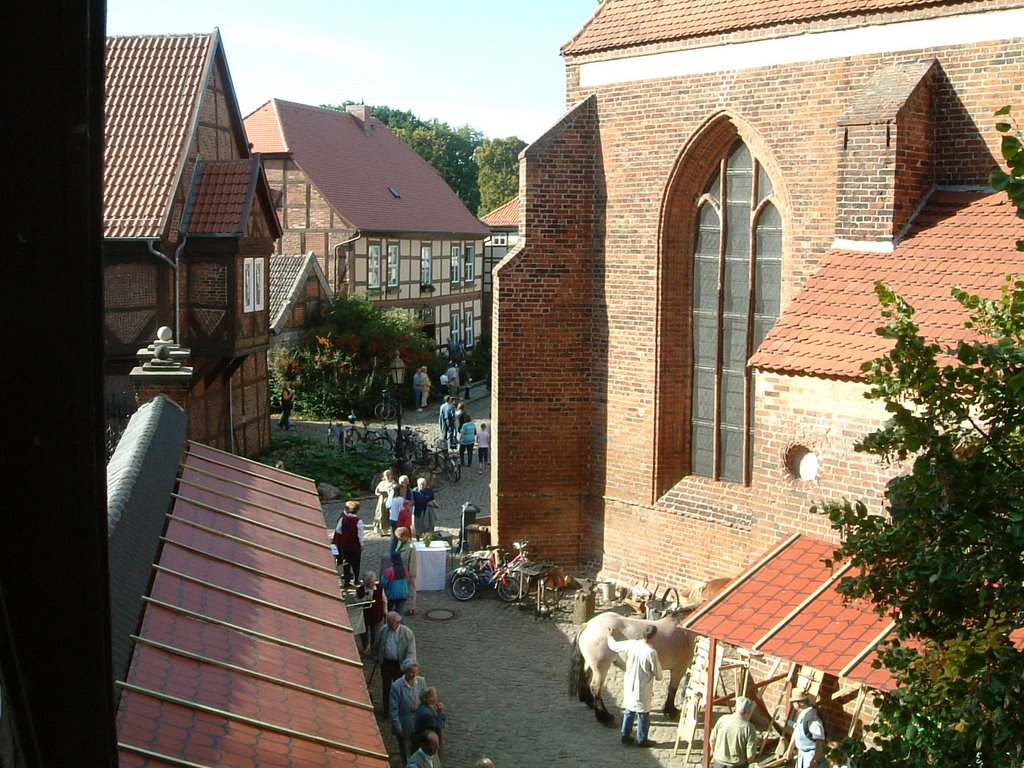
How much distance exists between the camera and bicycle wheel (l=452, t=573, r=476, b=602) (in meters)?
15.0

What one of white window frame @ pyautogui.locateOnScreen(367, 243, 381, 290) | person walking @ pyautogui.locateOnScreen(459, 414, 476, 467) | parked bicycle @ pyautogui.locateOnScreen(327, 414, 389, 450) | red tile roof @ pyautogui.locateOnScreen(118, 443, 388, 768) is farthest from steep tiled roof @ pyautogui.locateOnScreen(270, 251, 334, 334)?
red tile roof @ pyautogui.locateOnScreen(118, 443, 388, 768)

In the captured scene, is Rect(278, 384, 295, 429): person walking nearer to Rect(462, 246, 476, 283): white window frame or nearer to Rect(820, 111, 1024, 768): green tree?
Rect(462, 246, 476, 283): white window frame

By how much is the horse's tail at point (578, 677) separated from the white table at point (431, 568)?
4277 millimetres

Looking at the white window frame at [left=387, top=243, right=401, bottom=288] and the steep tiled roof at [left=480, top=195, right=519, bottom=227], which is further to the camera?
the steep tiled roof at [left=480, top=195, right=519, bottom=227]

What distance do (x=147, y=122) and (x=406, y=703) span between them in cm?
1428

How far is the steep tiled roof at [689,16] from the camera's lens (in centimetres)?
1209

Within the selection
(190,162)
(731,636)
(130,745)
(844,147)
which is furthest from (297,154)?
(130,745)

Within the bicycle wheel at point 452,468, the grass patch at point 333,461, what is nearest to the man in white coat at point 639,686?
the grass patch at point 333,461

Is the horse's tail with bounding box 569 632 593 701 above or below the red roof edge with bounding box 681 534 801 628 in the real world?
below

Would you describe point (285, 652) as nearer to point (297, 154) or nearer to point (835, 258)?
point (835, 258)

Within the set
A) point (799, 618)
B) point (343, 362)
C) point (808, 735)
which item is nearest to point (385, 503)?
point (799, 618)

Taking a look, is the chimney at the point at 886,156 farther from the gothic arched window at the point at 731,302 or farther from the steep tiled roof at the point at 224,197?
the steep tiled roof at the point at 224,197

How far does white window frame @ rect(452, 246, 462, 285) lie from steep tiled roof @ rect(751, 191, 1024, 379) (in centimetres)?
3070

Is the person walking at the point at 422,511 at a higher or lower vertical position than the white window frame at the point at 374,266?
lower
